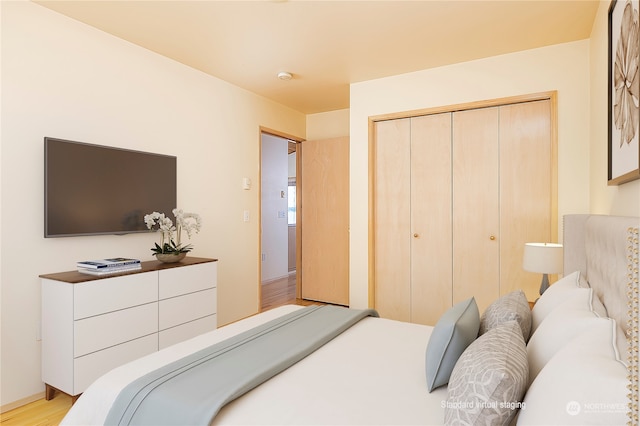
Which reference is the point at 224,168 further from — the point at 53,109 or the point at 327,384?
the point at 327,384

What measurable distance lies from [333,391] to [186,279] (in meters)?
1.90

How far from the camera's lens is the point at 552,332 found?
1185 millimetres

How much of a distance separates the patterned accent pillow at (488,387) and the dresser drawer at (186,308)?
7.29 feet

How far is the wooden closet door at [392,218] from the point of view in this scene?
12.2ft

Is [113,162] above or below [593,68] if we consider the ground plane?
below

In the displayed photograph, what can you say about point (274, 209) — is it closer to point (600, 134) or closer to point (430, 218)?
point (430, 218)

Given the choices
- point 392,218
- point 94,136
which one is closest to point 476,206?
point 392,218

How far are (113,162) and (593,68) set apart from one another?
3610 mm

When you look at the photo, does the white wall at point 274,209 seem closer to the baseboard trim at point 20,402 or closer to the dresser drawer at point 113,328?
the dresser drawer at point 113,328

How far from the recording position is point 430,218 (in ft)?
11.8

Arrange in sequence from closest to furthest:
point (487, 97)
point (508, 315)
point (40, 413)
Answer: point (508, 315) → point (40, 413) → point (487, 97)

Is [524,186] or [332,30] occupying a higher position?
[332,30]

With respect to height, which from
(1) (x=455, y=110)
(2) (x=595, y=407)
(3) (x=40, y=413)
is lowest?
(3) (x=40, y=413)

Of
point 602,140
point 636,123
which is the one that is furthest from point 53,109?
point 602,140
